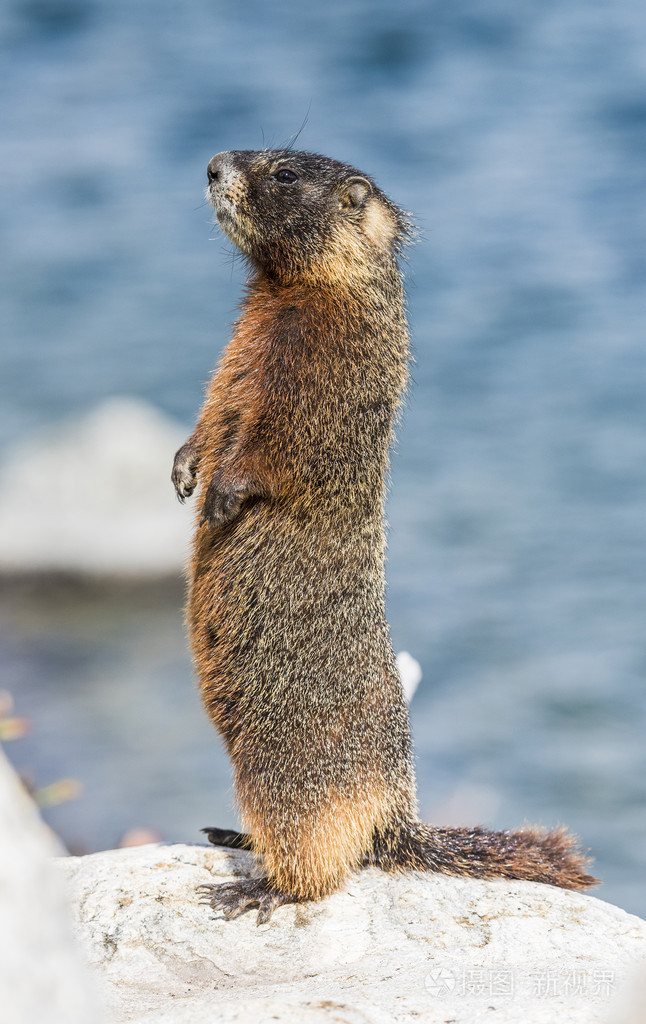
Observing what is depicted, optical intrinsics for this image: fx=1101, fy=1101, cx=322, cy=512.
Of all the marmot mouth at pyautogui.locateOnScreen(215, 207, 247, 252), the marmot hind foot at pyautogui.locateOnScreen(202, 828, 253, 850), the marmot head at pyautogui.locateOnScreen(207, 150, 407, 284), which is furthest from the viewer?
the marmot hind foot at pyautogui.locateOnScreen(202, 828, 253, 850)

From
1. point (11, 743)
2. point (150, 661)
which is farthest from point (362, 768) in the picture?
point (150, 661)

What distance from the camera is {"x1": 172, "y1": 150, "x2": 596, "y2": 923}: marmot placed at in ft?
19.2

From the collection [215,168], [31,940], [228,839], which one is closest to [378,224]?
[215,168]

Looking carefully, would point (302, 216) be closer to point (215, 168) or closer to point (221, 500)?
point (215, 168)

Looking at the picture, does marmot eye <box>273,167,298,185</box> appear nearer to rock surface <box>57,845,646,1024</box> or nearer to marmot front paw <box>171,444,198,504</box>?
marmot front paw <box>171,444,198,504</box>

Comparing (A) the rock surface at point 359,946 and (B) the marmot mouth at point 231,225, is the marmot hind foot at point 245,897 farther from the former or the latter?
(B) the marmot mouth at point 231,225

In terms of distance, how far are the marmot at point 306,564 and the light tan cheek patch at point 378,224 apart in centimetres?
2

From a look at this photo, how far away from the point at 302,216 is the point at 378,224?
46 cm

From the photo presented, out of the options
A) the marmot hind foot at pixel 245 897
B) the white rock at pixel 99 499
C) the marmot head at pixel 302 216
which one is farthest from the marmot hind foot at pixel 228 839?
the white rock at pixel 99 499

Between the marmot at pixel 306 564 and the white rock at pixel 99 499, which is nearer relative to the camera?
the marmot at pixel 306 564

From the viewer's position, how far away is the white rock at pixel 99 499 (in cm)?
A: 1493

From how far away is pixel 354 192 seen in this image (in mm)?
6398

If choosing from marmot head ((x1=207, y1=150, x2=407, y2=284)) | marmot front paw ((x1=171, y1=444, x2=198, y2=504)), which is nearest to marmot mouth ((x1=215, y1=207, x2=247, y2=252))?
marmot head ((x1=207, y1=150, x2=407, y2=284))

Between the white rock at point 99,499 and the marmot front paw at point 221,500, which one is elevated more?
the white rock at point 99,499
